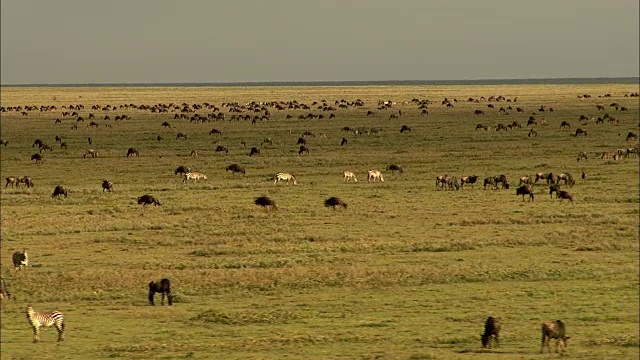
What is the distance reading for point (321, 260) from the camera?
81.0 feet

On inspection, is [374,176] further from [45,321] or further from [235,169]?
[45,321]

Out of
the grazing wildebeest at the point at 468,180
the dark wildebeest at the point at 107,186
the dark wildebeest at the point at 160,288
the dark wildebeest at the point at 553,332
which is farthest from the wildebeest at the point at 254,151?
the dark wildebeest at the point at 553,332

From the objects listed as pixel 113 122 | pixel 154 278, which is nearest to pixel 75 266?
pixel 154 278

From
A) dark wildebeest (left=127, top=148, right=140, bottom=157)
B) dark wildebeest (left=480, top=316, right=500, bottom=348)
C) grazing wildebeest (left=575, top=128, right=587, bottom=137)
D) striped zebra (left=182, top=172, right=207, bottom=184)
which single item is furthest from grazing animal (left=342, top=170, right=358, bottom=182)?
dark wildebeest (left=480, top=316, right=500, bottom=348)

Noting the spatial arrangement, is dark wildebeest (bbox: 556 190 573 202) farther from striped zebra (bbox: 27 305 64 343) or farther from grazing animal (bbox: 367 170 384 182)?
striped zebra (bbox: 27 305 64 343)

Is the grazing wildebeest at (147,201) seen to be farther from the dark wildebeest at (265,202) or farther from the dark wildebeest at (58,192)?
the dark wildebeest at (58,192)

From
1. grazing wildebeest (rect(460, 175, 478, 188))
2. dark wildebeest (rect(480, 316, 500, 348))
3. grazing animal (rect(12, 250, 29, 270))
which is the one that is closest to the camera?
dark wildebeest (rect(480, 316, 500, 348))

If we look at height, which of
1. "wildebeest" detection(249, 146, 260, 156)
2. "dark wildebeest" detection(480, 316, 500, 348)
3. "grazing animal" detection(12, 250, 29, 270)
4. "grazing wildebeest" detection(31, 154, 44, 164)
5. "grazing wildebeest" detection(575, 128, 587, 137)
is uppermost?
"grazing wildebeest" detection(575, 128, 587, 137)

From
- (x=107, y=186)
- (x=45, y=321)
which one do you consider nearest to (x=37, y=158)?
(x=107, y=186)

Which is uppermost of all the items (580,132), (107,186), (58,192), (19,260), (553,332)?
(580,132)

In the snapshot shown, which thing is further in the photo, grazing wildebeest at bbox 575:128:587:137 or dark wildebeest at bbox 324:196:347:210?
grazing wildebeest at bbox 575:128:587:137

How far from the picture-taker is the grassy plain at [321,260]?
17109mm

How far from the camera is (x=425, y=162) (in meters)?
49.2

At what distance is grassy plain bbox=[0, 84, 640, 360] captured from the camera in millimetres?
17109
